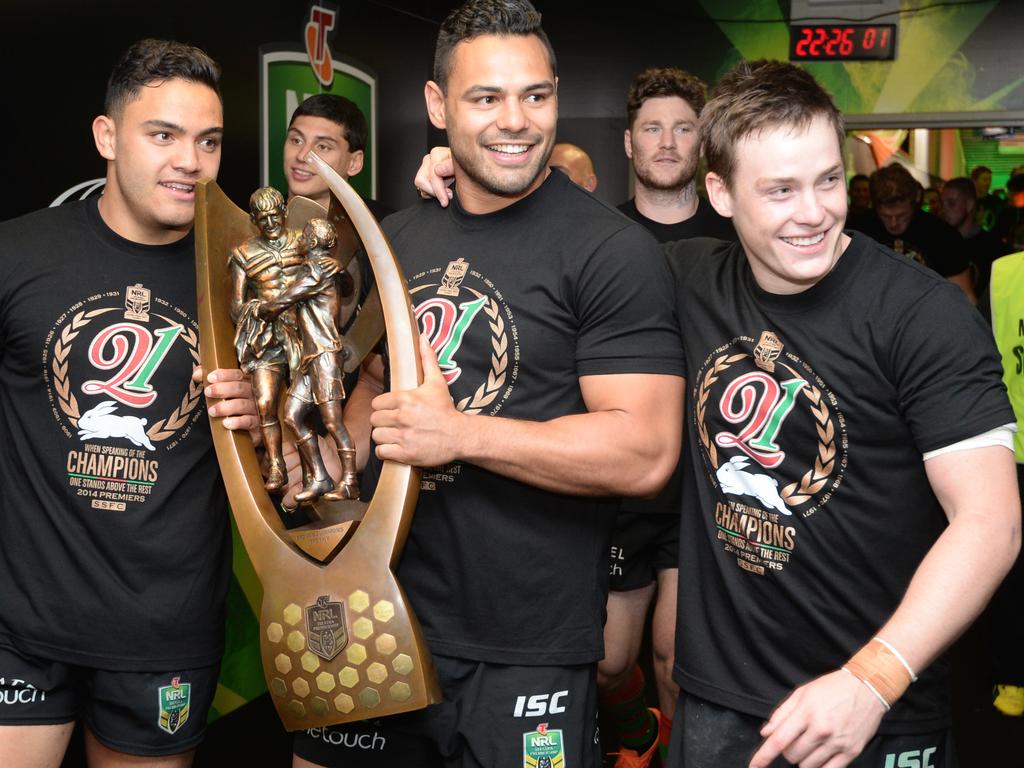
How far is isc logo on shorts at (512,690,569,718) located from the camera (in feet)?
6.44

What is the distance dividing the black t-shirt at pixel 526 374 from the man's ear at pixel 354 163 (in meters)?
2.16

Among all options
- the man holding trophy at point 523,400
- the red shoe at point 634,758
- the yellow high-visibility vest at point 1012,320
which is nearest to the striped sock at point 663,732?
the red shoe at point 634,758

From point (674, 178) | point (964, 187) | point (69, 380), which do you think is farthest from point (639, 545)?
point (964, 187)

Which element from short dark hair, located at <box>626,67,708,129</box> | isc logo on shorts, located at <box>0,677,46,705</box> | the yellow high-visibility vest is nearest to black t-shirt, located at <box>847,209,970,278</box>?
the yellow high-visibility vest

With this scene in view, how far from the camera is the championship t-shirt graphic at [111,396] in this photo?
86.9 inches

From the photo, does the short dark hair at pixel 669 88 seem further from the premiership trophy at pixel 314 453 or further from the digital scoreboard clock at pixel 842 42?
the digital scoreboard clock at pixel 842 42

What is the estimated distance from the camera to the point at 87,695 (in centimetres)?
235

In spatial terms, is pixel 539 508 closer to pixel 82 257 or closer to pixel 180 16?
pixel 82 257

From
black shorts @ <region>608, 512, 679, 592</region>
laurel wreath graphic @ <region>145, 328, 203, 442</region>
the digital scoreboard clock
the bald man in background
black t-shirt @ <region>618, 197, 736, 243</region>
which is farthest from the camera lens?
the digital scoreboard clock

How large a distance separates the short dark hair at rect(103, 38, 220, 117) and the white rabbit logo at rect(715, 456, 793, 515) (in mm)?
1278

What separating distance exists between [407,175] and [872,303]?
4.77 m

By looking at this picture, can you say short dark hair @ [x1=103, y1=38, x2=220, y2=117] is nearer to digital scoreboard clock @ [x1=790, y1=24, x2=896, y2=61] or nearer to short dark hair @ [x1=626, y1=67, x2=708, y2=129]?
short dark hair @ [x1=626, y1=67, x2=708, y2=129]

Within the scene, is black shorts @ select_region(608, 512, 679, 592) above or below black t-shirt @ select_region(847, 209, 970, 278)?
below

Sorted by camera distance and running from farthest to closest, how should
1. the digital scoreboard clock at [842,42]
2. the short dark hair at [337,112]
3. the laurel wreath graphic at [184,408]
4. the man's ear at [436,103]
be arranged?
the digital scoreboard clock at [842,42], the short dark hair at [337,112], the laurel wreath graphic at [184,408], the man's ear at [436,103]
